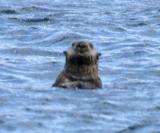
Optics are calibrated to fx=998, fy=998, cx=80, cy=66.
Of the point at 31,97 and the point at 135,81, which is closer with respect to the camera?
the point at 31,97

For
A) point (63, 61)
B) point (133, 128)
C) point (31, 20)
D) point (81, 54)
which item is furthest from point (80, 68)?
point (31, 20)

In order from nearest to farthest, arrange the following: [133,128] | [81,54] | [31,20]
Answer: [133,128] < [81,54] < [31,20]

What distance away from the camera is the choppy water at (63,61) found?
13281 millimetres

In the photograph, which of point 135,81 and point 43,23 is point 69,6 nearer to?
point 43,23

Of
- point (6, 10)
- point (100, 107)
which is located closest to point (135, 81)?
point (100, 107)

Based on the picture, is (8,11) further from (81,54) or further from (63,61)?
(81,54)

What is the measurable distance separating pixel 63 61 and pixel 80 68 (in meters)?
4.09

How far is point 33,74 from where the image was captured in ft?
58.9

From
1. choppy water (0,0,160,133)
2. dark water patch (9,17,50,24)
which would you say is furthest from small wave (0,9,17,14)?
dark water patch (9,17,50,24)

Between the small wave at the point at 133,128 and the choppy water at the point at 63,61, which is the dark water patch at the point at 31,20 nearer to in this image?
the choppy water at the point at 63,61

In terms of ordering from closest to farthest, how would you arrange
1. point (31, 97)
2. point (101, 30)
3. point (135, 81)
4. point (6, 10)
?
point (31, 97) → point (135, 81) → point (101, 30) → point (6, 10)

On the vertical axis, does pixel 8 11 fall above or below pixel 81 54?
below

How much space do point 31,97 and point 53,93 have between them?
41 cm

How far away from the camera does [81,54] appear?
15.3 metres
